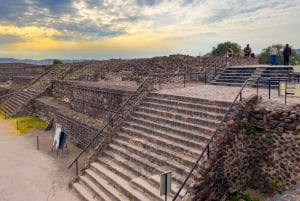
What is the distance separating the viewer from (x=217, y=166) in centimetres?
871

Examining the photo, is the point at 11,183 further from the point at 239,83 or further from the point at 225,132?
the point at 239,83

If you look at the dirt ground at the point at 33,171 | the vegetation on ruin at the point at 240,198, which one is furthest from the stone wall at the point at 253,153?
the dirt ground at the point at 33,171

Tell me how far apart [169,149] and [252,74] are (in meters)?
10.1

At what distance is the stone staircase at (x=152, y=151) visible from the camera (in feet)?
30.6

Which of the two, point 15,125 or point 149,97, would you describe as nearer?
point 149,97

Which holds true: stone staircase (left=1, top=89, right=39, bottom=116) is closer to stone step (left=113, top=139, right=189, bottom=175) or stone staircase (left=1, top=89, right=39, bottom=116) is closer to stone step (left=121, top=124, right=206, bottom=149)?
stone step (left=121, top=124, right=206, bottom=149)

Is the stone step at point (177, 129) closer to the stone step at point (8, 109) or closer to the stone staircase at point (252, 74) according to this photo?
the stone staircase at point (252, 74)

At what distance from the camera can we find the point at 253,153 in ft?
32.1

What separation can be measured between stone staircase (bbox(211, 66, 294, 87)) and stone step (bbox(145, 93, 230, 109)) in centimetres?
594

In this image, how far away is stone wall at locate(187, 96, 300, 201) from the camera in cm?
868

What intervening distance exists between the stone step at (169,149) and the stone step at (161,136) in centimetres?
13

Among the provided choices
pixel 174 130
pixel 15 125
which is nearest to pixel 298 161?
pixel 174 130

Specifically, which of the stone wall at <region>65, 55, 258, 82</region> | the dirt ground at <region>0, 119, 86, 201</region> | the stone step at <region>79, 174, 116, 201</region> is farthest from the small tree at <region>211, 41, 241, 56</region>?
the stone step at <region>79, 174, 116, 201</region>

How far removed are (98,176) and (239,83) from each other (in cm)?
1060
